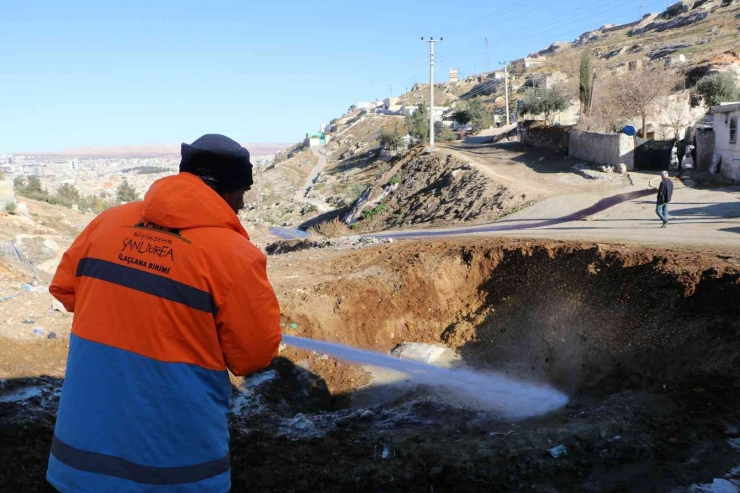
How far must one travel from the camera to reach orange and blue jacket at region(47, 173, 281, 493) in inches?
90.4

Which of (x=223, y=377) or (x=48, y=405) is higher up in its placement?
(x=223, y=377)

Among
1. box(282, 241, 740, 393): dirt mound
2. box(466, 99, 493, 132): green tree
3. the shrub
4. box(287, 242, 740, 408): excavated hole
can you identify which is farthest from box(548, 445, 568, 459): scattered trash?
box(466, 99, 493, 132): green tree

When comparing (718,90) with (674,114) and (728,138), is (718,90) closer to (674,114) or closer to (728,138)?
(674,114)

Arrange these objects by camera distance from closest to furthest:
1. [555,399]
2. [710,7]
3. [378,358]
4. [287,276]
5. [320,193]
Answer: [555,399]
[378,358]
[287,276]
[320,193]
[710,7]

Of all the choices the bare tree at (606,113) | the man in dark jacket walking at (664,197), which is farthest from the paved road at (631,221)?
the bare tree at (606,113)

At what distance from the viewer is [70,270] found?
265 cm

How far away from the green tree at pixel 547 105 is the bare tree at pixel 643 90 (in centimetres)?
750

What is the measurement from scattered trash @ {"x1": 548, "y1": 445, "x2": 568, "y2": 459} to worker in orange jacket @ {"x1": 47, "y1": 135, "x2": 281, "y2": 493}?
421 cm

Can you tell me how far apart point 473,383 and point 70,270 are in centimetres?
913

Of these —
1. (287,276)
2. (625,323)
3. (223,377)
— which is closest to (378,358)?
(287,276)

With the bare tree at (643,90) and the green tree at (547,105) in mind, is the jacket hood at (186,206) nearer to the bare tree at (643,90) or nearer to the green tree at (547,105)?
the bare tree at (643,90)

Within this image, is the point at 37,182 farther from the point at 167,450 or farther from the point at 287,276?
the point at 167,450

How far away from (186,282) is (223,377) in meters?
0.45

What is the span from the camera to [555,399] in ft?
32.2
